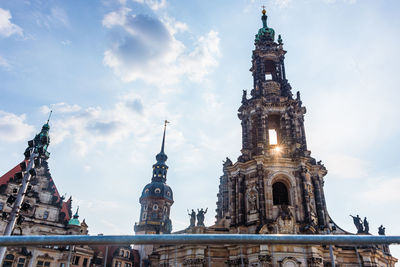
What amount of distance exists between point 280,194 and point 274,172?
2067 mm

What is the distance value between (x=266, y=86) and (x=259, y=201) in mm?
13292

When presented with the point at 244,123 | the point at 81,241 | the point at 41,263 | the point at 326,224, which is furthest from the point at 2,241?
the point at 41,263

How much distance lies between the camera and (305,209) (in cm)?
2511

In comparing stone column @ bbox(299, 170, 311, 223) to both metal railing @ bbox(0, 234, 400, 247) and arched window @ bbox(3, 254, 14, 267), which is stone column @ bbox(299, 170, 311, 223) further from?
arched window @ bbox(3, 254, 14, 267)

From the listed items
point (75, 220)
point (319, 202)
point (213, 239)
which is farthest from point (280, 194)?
point (75, 220)

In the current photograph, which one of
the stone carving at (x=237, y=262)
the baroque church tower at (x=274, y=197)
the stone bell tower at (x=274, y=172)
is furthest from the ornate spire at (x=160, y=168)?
the stone carving at (x=237, y=262)

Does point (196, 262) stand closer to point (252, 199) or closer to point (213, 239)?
point (252, 199)

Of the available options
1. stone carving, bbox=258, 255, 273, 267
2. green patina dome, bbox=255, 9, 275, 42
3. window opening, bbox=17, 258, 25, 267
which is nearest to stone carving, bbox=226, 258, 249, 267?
stone carving, bbox=258, 255, 273, 267

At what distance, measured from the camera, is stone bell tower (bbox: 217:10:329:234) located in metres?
24.9

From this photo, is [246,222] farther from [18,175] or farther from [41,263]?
[41,263]

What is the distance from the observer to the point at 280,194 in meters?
27.1

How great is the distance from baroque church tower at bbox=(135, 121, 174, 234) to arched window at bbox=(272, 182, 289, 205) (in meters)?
36.3

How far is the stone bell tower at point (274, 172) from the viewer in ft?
81.7

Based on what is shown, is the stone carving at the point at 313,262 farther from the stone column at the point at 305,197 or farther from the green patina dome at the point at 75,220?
the green patina dome at the point at 75,220
